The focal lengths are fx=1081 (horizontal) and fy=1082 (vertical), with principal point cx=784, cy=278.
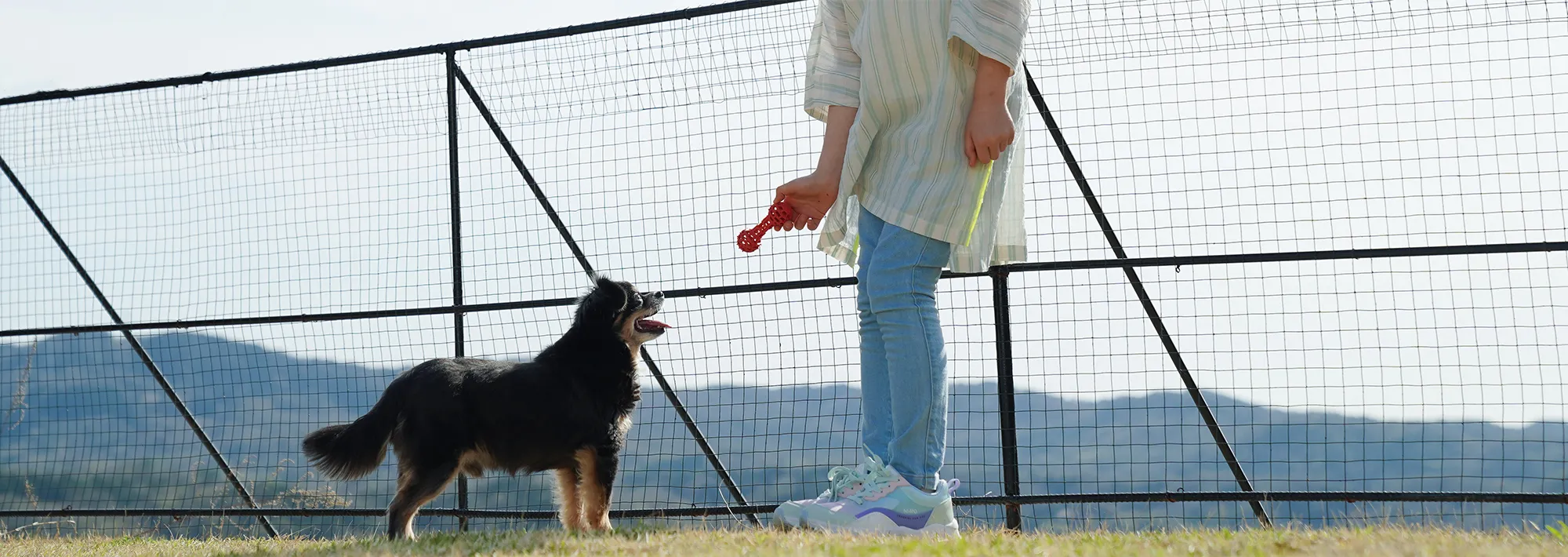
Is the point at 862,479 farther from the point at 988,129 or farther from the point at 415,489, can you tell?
the point at 415,489

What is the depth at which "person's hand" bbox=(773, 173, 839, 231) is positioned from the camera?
2.80m

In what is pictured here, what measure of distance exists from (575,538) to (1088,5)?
2438mm

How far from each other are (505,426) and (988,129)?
6.85 feet

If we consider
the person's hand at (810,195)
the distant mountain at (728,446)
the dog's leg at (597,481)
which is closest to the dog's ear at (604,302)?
the distant mountain at (728,446)

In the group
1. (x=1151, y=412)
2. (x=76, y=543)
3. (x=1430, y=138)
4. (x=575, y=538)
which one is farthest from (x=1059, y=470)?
(x=76, y=543)

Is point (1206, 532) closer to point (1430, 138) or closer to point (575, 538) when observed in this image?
point (575, 538)

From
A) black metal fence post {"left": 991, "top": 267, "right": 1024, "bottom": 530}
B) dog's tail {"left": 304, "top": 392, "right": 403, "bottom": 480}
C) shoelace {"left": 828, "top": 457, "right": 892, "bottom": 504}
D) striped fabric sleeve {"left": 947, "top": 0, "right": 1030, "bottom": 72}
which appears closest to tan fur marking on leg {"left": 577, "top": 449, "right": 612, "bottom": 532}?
dog's tail {"left": 304, "top": 392, "right": 403, "bottom": 480}

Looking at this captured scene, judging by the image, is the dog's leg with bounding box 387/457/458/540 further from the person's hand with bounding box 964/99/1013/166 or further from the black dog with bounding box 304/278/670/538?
the person's hand with bounding box 964/99/1013/166

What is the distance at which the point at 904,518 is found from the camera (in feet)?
8.45

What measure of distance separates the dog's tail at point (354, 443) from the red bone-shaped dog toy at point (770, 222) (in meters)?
1.60

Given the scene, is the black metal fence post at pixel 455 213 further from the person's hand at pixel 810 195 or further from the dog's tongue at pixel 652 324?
the person's hand at pixel 810 195

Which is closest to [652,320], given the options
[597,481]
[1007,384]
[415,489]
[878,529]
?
[597,481]

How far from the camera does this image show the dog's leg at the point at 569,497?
390 centimetres

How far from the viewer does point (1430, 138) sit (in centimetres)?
348
